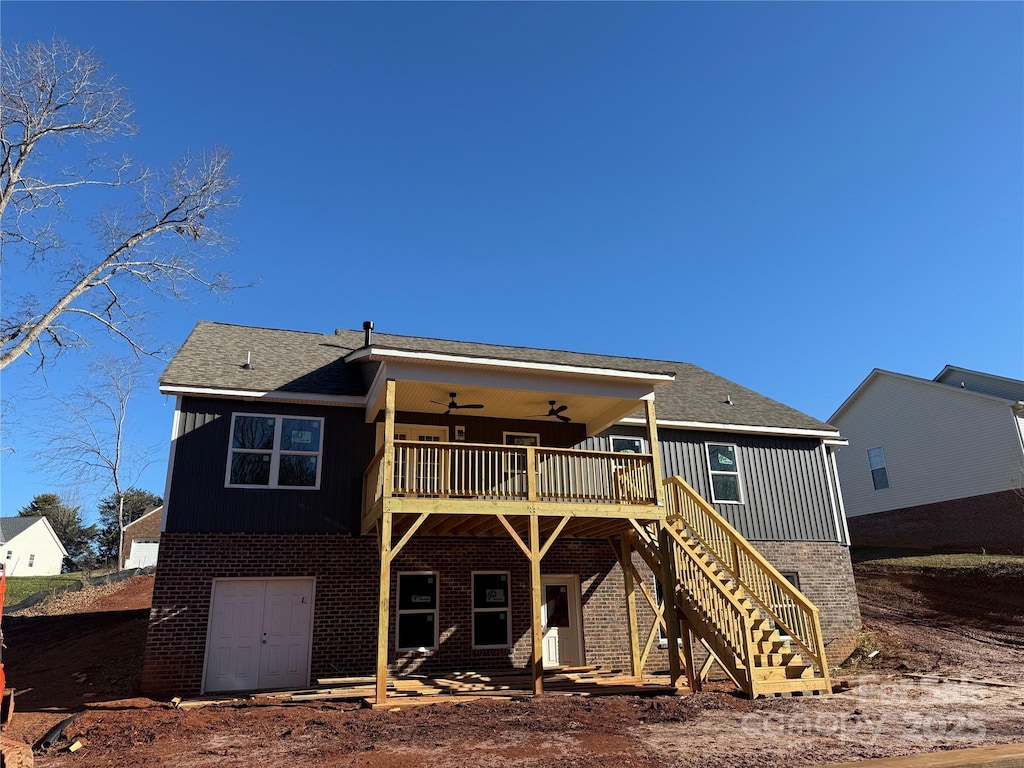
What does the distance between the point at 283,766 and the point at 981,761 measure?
7673 millimetres

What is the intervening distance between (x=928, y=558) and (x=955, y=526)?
3.45m

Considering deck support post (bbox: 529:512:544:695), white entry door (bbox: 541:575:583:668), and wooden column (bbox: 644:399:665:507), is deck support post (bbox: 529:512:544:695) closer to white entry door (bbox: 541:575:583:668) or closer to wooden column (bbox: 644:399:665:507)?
wooden column (bbox: 644:399:665:507)

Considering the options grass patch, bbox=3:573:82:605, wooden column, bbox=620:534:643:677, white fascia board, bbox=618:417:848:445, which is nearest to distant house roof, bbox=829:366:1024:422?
white fascia board, bbox=618:417:848:445

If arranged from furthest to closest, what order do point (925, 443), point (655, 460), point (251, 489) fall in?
point (925, 443) < point (251, 489) < point (655, 460)

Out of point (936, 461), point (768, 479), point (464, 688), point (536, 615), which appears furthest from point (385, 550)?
point (936, 461)

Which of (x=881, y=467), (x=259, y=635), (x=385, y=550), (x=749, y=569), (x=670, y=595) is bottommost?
(x=259, y=635)

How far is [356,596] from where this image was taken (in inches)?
525

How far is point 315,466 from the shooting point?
1384 cm

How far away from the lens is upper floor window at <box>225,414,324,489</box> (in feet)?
44.1

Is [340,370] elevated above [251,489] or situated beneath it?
elevated above

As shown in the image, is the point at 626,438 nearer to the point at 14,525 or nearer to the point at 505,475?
the point at 505,475

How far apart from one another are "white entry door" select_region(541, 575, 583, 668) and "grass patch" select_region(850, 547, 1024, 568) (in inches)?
566

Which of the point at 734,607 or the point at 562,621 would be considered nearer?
the point at 734,607

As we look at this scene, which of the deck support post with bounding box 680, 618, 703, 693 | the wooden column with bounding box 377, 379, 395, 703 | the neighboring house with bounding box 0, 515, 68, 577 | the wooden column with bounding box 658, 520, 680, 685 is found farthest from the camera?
the neighboring house with bounding box 0, 515, 68, 577
